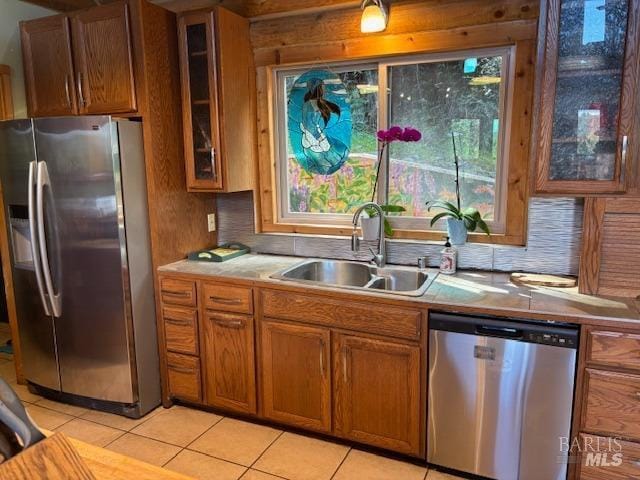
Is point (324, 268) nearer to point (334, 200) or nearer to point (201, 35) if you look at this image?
point (334, 200)

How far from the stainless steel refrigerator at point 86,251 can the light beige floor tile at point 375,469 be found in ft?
4.08

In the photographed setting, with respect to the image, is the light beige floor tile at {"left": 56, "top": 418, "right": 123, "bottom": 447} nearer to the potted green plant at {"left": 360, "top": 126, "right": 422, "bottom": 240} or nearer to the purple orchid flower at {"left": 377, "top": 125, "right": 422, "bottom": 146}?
the potted green plant at {"left": 360, "top": 126, "right": 422, "bottom": 240}

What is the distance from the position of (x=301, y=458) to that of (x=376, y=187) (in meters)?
1.52

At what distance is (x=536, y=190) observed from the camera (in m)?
2.07

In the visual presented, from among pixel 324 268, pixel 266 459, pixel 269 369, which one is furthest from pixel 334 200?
pixel 266 459

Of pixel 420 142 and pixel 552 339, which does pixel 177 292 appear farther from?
pixel 552 339

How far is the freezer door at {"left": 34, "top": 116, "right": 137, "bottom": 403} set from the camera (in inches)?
96.3

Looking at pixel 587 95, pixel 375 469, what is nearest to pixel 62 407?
pixel 375 469

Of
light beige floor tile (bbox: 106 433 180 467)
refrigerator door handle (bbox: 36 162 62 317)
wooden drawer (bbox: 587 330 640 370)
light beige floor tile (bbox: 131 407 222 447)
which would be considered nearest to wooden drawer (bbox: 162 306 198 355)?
light beige floor tile (bbox: 131 407 222 447)

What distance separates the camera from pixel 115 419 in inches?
105

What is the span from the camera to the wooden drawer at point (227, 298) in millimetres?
2465

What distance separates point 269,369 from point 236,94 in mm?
1571

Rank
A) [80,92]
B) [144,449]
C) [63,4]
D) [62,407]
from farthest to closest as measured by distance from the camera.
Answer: [63,4], [62,407], [80,92], [144,449]

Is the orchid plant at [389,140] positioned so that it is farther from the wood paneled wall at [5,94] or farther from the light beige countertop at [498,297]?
the wood paneled wall at [5,94]
